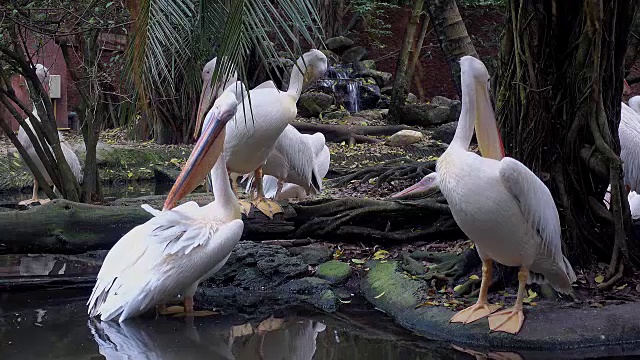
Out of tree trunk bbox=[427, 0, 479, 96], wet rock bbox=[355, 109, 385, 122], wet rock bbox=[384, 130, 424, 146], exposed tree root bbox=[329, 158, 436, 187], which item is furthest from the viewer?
wet rock bbox=[355, 109, 385, 122]

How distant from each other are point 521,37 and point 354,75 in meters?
12.9

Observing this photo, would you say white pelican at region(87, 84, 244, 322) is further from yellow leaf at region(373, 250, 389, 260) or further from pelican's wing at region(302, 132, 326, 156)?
pelican's wing at region(302, 132, 326, 156)

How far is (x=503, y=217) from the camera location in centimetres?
424

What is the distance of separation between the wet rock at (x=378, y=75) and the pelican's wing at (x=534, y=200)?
1368 centimetres

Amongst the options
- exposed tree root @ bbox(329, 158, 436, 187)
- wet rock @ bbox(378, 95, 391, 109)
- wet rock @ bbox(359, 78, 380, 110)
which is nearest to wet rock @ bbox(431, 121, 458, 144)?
wet rock @ bbox(359, 78, 380, 110)

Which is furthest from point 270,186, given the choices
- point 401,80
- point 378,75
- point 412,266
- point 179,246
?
point 378,75

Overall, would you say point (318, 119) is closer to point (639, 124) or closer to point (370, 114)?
point (370, 114)

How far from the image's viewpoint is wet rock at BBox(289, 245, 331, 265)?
19.5ft

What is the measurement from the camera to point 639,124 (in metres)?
6.80

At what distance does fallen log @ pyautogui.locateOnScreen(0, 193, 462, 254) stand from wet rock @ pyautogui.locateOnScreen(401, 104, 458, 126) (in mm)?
8211

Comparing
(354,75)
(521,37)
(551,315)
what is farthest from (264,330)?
(354,75)

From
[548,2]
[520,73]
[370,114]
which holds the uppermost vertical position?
[548,2]

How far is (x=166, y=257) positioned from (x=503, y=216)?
77.8 inches

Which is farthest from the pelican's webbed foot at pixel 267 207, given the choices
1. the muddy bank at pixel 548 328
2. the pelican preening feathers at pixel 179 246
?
the muddy bank at pixel 548 328
